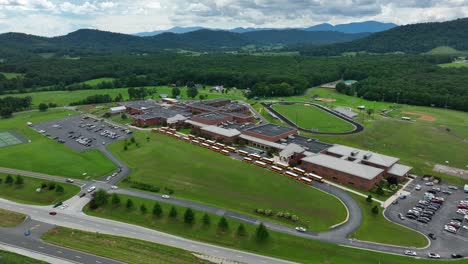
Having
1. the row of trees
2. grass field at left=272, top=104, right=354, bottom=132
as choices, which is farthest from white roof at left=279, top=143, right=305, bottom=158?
the row of trees

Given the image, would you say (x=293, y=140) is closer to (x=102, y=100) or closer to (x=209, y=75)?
(x=102, y=100)

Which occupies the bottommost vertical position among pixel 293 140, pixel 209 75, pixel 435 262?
pixel 435 262

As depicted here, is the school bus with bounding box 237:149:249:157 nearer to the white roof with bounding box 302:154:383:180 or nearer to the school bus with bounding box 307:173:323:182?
the white roof with bounding box 302:154:383:180

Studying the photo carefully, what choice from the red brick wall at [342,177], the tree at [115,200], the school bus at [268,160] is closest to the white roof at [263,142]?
the school bus at [268,160]

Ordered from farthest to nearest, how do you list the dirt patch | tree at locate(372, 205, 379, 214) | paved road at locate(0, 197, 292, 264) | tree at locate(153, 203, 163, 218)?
the dirt patch < tree at locate(372, 205, 379, 214) < tree at locate(153, 203, 163, 218) < paved road at locate(0, 197, 292, 264)

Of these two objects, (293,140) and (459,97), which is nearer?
(293,140)

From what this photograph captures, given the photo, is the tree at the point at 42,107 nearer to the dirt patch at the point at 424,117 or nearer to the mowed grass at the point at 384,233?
the mowed grass at the point at 384,233

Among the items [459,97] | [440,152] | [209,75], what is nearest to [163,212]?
[440,152]
